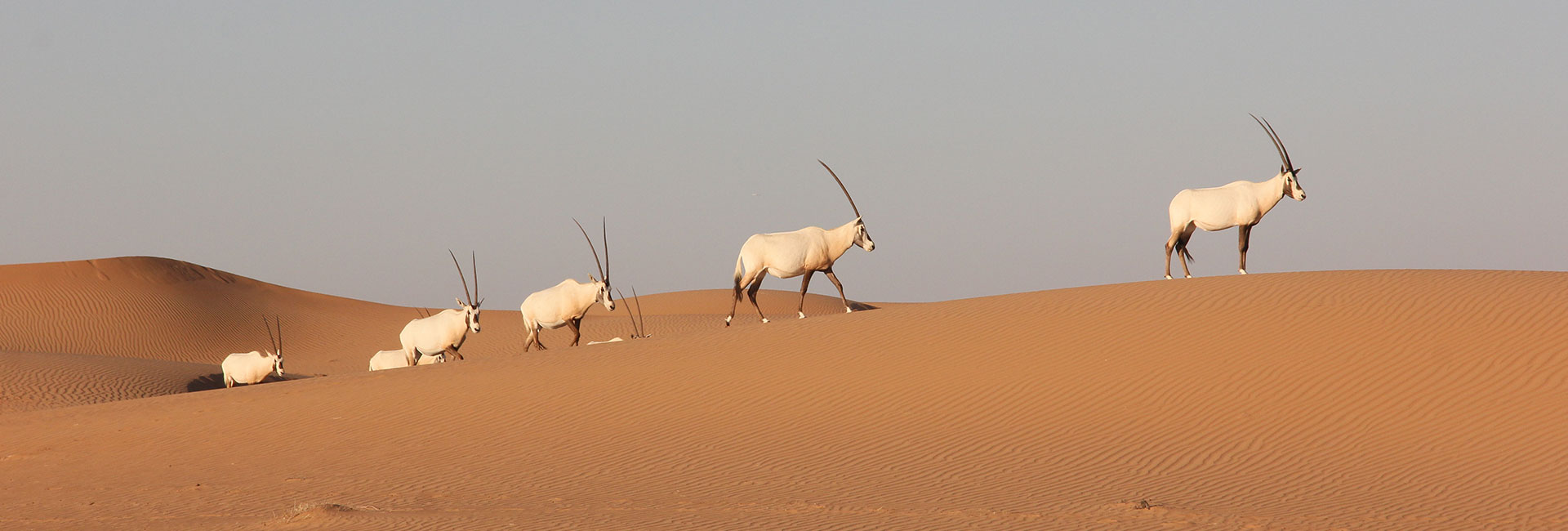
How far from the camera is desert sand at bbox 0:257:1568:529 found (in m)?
8.53

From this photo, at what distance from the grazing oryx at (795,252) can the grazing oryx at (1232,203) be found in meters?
4.15

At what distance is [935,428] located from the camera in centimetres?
1173

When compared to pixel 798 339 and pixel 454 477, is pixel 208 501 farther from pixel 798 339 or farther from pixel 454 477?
pixel 798 339

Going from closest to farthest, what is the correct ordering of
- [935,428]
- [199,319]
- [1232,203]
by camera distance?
[935,428], [1232,203], [199,319]

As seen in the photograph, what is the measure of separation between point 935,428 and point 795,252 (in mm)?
5226

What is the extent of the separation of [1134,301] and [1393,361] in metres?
3.88

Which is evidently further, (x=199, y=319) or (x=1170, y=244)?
(x=199, y=319)

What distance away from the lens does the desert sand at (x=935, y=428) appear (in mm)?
8531

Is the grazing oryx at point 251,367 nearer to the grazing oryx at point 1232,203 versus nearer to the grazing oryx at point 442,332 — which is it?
the grazing oryx at point 442,332

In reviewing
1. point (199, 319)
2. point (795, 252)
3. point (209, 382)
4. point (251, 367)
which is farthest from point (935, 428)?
point (199, 319)

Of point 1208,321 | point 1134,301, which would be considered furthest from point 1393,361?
point 1134,301

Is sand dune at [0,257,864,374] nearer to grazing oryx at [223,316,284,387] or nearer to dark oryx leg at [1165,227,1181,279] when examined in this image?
grazing oryx at [223,316,284,387]

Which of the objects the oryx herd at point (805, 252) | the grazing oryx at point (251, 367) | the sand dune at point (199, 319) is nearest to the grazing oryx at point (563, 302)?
the oryx herd at point (805, 252)

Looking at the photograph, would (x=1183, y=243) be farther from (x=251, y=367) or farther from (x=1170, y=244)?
(x=251, y=367)
